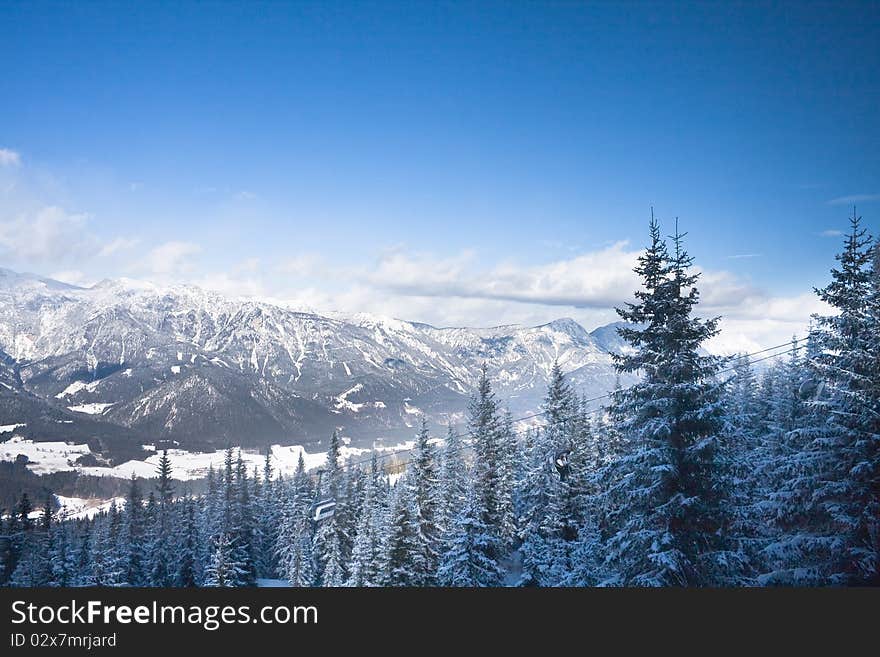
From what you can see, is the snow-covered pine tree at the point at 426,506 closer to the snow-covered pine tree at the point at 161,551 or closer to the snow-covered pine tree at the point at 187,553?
the snow-covered pine tree at the point at 187,553

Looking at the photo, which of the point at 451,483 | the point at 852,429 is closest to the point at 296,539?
the point at 451,483

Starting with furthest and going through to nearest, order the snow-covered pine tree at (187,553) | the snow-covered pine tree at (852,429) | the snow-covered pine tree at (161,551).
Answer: the snow-covered pine tree at (187,553) → the snow-covered pine tree at (161,551) → the snow-covered pine tree at (852,429)

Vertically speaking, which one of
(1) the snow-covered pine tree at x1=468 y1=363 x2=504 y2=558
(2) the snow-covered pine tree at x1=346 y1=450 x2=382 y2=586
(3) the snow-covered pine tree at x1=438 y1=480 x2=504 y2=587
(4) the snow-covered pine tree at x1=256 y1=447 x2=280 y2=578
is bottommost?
(4) the snow-covered pine tree at x1=256 y1=447 x2=280 y2=578

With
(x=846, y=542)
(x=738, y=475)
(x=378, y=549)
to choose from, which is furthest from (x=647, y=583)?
(x=378, y=549)

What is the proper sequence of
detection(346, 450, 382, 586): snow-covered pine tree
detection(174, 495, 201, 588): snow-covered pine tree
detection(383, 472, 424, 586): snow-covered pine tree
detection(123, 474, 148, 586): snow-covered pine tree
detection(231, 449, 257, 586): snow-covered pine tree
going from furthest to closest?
detection(174, 495, 201, 588): snow-covered pine tree < detection(231, 449, 257, 586): snow-covered pine tree < detection(123, 474, 148, 586): snow-covered pine tree < detection(346, 450, 382, 586): snow-covered pine tree < detection(383, 472, 424, 586): snow-covered pine tree

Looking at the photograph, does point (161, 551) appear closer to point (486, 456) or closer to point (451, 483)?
point (451, 483)

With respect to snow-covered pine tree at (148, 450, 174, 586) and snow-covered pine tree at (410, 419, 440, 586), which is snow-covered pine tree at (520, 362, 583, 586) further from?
snow-covered pine tree at (148, 450, 174, 586)

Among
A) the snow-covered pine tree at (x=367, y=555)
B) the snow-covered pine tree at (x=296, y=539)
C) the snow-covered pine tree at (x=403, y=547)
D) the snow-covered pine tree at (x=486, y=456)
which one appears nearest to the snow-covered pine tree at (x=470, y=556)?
the snow-covered pine tree at (x=486, y=456)

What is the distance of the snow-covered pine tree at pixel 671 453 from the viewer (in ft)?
55.2

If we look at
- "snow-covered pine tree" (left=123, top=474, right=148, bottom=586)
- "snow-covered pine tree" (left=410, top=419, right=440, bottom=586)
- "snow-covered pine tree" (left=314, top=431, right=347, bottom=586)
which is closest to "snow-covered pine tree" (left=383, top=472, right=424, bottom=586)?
"snow-covered pine tree" (left=410, top=419, right=440, bottom=586)

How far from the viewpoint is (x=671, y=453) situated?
17.2 m

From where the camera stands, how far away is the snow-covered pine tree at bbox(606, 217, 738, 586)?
16.8 meters

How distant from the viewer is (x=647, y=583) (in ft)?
55.3

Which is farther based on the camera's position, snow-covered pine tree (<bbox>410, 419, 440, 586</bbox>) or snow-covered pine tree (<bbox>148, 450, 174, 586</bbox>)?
snow-covered pine tree (<bbox>148, 450, 174, 586</bbox>)
